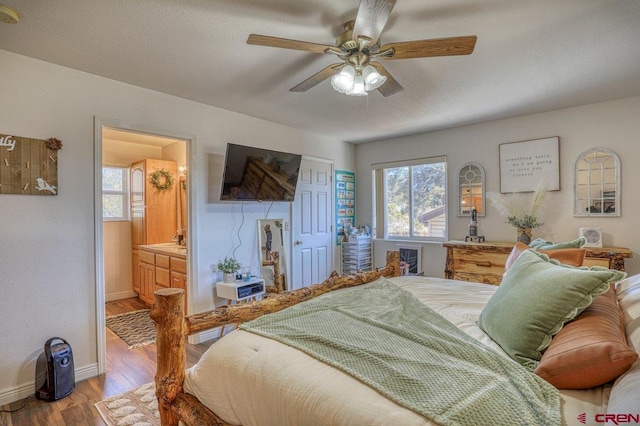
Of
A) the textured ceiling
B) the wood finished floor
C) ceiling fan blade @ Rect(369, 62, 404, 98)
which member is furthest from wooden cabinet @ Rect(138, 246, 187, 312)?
ceiling fan blade @ Rect(369, 62, 404, 98)

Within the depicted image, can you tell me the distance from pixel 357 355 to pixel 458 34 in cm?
196

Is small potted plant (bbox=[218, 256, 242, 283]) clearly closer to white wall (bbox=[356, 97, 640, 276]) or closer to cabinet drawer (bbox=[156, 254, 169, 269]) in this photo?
cabinet drawer (bbox=[156, 254, 169, 269])

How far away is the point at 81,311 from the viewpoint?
2529 mm

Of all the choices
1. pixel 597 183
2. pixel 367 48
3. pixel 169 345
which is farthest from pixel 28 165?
pixel 597 183

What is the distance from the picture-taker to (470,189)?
4.10 meters

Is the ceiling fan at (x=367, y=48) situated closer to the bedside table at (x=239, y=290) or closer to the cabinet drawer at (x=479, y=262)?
the bedside table at (x=239, y=290)

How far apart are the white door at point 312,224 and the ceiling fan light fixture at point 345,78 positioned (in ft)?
7.77

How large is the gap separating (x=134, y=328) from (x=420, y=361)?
12.0 ft

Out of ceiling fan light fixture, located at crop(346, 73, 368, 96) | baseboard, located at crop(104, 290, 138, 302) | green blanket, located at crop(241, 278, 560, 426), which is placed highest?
ceiling fan light fixture, located at crop(346, 73, 368, 96)

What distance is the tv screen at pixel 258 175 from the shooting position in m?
3.28

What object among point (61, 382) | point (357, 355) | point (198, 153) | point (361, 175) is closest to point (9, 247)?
point (61, 382)

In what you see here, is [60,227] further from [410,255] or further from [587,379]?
[410,255]

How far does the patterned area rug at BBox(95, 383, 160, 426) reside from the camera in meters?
2.03

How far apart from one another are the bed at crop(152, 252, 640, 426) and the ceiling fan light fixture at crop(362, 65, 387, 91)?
4.63ft
